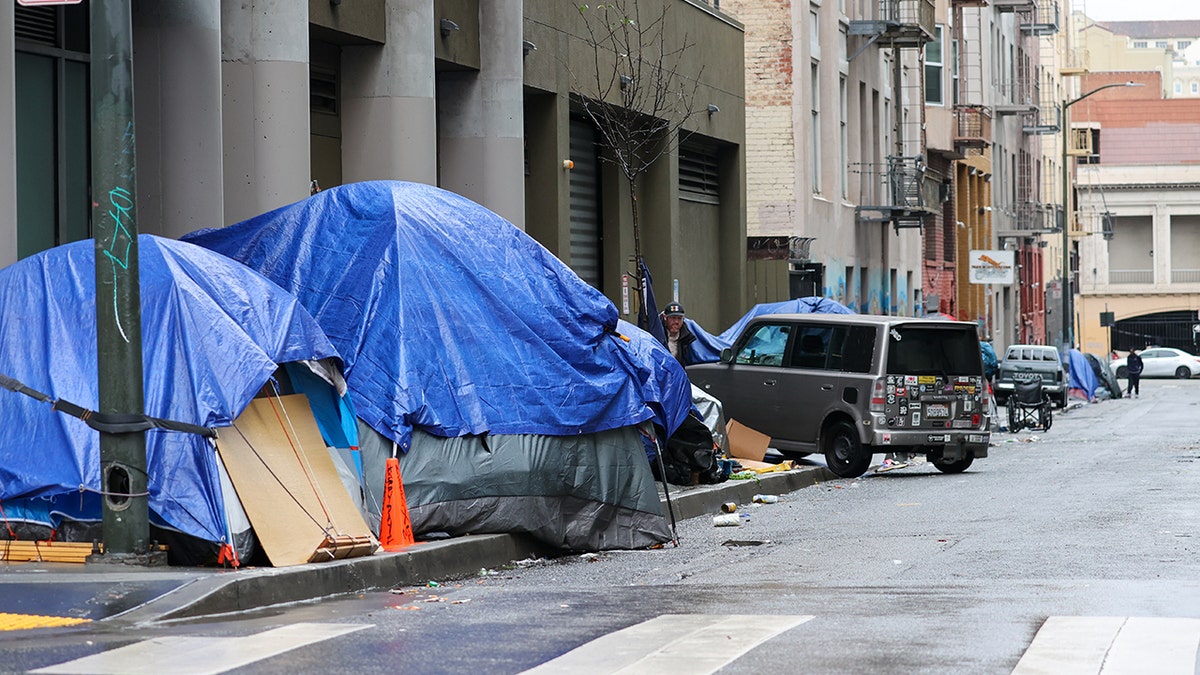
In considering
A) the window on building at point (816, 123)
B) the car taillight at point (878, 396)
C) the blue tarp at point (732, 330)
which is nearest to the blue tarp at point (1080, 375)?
the window on building at point (816, 123)

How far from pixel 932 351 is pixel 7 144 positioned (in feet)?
38.5

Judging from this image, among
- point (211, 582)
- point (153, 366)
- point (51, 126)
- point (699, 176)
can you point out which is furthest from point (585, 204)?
point (211, 582)

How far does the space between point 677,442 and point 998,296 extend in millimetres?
46307

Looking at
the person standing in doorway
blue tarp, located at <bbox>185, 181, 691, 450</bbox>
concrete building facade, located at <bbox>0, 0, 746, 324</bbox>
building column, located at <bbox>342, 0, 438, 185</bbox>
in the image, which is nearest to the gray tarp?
blue tarp, located at <bbox>185, 181, 691, 450</bbox>

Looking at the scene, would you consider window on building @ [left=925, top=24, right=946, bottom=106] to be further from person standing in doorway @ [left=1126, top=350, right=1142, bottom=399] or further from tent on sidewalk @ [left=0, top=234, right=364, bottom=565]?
tent on sidewalk @ [left=0, top=234, right=364, bottom=565]

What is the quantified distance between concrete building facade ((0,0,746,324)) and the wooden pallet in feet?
9.08

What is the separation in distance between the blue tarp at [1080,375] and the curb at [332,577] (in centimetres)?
4295

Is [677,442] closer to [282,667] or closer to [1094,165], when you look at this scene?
[282,667]

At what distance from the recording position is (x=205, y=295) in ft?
38.3

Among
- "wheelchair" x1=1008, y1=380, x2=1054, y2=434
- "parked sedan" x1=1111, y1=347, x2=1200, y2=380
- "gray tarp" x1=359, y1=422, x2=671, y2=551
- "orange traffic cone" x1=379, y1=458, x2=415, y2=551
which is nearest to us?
"orange traffic cone" x1=379, y1=458, x2=415, y2=551

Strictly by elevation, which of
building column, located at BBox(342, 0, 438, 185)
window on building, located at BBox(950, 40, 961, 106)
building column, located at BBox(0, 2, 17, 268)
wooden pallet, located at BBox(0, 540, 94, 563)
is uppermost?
window on building, located at BBox(950, 40, 961, 106)

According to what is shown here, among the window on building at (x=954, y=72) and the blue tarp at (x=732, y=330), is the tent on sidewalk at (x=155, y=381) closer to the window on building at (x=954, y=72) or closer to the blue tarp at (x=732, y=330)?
the blue tarp at (x=732, y=330)

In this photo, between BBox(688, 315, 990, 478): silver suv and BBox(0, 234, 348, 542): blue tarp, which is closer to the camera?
BBox(0, 234, 348, 542): blue tarp

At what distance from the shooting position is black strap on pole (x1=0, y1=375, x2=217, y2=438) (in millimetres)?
10570
